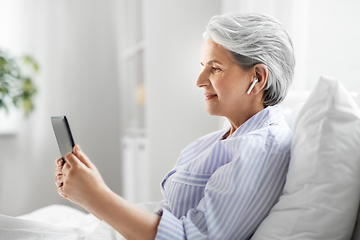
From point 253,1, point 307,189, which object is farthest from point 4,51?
point 307,189

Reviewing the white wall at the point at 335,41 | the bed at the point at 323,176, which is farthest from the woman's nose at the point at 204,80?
the white wall at the point at 335,41

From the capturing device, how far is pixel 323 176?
0.74m

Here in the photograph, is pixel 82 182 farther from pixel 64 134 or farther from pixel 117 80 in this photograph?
pixel 117 80

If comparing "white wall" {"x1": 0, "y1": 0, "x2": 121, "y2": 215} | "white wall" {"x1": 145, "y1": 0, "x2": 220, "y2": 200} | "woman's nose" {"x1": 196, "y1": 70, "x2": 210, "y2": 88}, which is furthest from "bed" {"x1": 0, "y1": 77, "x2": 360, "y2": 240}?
"white wall" {"x1": 0, "y1": 0, "x2": 121, "y2": 215}

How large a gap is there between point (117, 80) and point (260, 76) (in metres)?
2.58

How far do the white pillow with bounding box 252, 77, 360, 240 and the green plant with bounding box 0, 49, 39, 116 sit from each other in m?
2.48

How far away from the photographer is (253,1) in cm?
208

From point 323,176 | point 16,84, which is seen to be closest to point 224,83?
point 323,176

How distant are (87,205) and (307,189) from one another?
47cm

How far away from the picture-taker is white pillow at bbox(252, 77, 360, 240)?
2.40 ft

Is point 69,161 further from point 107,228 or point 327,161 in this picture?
point 327,161

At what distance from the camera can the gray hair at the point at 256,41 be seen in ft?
3.15

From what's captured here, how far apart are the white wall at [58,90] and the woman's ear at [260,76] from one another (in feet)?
8.40

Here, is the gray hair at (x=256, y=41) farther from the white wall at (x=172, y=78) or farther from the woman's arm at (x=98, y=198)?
the white wall at (x=172, y=78)
